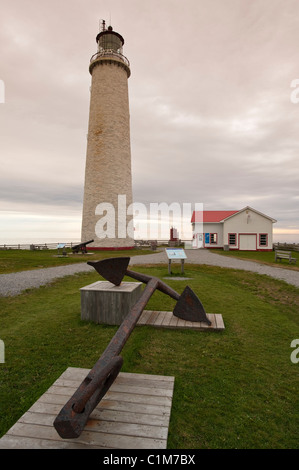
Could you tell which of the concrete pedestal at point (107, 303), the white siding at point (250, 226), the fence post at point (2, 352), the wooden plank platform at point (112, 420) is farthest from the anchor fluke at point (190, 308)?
the white siding at point (250, 226)

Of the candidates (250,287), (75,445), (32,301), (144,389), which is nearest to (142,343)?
(144,389)

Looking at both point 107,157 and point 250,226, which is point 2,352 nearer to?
point 107,157

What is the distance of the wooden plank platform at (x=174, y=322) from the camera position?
5.56 m


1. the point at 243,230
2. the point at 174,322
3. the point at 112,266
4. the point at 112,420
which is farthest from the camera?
the point at 243,230

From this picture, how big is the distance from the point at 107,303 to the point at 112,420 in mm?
A: 3329

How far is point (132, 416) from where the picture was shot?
2.73 m

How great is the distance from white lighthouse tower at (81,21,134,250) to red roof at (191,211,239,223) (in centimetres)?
1011

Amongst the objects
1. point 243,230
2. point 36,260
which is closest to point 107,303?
point 36,260

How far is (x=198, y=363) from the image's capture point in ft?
13.8

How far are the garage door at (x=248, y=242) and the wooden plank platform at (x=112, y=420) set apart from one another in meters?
28.7
